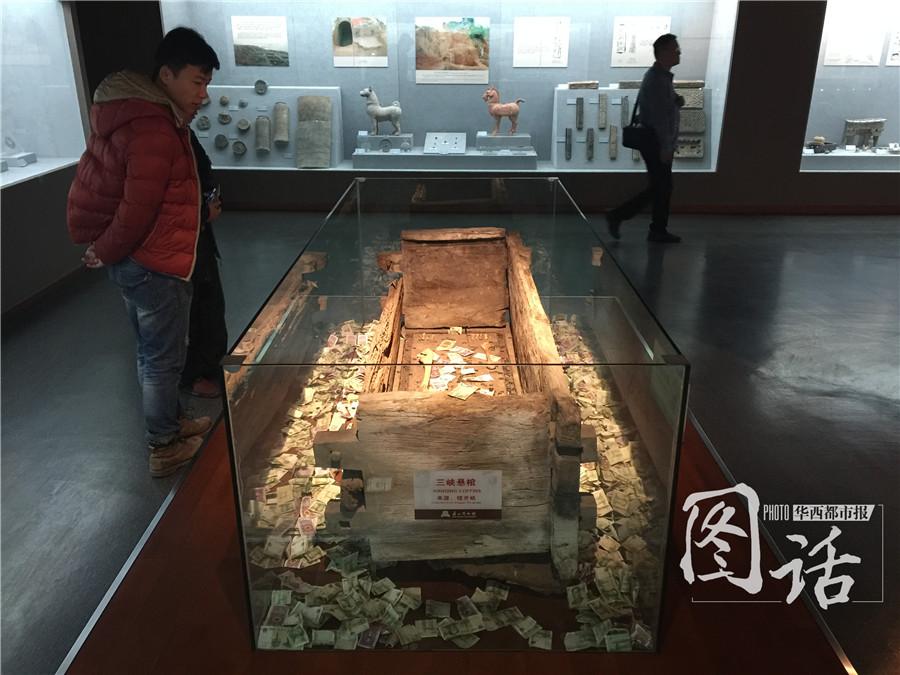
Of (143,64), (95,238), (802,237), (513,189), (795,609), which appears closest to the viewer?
(795,609)

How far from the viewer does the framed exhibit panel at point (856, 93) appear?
23.3 feet

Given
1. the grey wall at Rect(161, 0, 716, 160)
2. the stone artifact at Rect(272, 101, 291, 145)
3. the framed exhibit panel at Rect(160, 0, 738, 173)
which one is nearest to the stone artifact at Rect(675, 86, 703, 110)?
the framed exhibit panel at Rect(160, 0, 738, 173)

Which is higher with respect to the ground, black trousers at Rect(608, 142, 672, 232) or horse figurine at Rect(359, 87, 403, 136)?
horse figurine at Rect(359, 87, 403, 136)

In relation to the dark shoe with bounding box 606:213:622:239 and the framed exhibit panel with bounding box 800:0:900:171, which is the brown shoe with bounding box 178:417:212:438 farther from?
the framed exhibit panel with bounding box 800:0:900:171

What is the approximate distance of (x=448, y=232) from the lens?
144 inches

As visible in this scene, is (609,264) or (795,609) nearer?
(795,609)

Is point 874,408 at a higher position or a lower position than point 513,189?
lower

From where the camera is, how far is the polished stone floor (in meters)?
2.40

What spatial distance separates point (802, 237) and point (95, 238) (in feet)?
20.2

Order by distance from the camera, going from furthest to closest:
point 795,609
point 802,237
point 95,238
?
point 802,237
point 95,238
point 795,609

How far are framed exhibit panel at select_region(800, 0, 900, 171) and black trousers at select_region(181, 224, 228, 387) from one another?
252 inches

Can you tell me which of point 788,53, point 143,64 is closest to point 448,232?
point 143,64

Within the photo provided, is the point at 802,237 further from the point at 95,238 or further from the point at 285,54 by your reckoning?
the point at 95,238

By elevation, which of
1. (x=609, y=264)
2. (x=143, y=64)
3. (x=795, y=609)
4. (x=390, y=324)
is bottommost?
(x=795, y=609)
